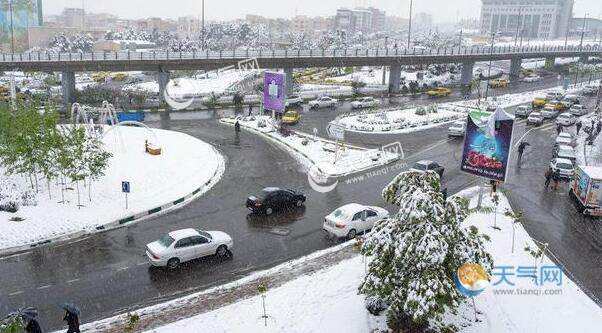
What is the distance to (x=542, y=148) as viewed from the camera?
136 feet

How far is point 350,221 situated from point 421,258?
8.63m

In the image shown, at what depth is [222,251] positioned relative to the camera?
68.4 feet

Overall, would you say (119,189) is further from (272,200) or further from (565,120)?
(565,120)

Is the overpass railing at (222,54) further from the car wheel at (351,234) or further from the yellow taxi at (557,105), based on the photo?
the car wheel at (351,234)

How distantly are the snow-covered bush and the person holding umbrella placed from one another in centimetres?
778

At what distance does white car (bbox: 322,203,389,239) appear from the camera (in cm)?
2242

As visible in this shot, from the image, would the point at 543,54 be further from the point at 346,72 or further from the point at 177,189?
the point at 177,189

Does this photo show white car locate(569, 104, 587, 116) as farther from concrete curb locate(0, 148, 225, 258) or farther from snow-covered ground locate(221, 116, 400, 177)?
concrete curb locate(0, 148, 225, 258)

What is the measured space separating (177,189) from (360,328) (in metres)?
15.9

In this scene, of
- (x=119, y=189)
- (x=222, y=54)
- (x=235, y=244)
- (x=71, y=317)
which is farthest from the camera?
(x=222, y=54)

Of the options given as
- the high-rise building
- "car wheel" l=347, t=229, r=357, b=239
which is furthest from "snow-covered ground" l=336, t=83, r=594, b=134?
the high-rise building

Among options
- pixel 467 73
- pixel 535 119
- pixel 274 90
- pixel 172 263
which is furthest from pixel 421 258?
pixel 467 73

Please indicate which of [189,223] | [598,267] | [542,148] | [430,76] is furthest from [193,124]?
[430,76]

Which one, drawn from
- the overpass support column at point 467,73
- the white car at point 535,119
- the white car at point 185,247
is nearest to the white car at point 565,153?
the white car at point 535,119
